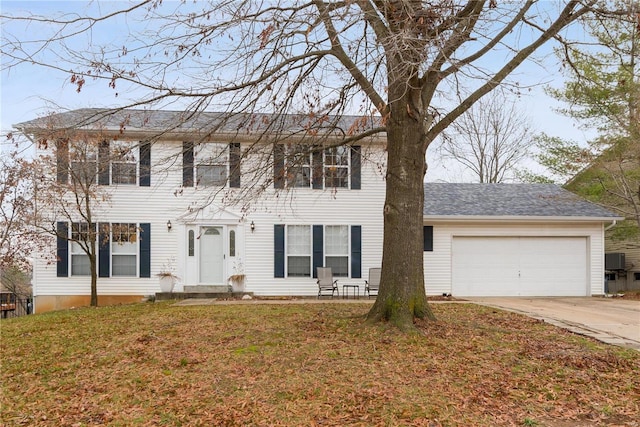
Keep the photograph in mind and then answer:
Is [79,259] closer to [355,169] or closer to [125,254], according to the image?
[125,254]

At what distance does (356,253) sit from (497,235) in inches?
165

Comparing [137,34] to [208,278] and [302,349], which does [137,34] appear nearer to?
[302,349]

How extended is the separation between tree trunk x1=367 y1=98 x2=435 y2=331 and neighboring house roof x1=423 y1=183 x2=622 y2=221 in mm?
6394

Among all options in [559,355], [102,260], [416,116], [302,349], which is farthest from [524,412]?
[102,260]

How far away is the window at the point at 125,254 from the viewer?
13.1 m

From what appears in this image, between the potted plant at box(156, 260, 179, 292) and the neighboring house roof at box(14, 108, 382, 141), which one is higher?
the neighboring house roof at box(14, 108, 382, 141)

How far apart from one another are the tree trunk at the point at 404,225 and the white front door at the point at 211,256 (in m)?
7.33

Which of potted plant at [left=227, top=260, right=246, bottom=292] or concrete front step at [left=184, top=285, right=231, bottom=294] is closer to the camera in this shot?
concrete front step at [left=184, top=285, right=231, bottom=294]

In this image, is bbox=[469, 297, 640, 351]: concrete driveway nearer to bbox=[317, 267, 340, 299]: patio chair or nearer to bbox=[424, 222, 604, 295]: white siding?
bbox=[424, 222, 604, 295]: white siding

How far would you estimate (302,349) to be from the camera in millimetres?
5945

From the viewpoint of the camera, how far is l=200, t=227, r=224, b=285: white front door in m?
13.4

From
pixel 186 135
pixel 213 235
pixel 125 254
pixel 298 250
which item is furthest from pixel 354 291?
pixel 186 135

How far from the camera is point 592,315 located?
941cm

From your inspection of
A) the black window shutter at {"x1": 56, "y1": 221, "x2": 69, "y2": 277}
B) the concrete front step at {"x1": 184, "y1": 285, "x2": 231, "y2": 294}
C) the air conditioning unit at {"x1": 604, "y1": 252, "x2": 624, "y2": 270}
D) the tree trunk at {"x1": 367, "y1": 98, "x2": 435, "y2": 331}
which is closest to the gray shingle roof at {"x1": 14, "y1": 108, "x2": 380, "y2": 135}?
the tree trunk at {"x1": 367, "y1": 98, "x2": 435, "y2": 331}
